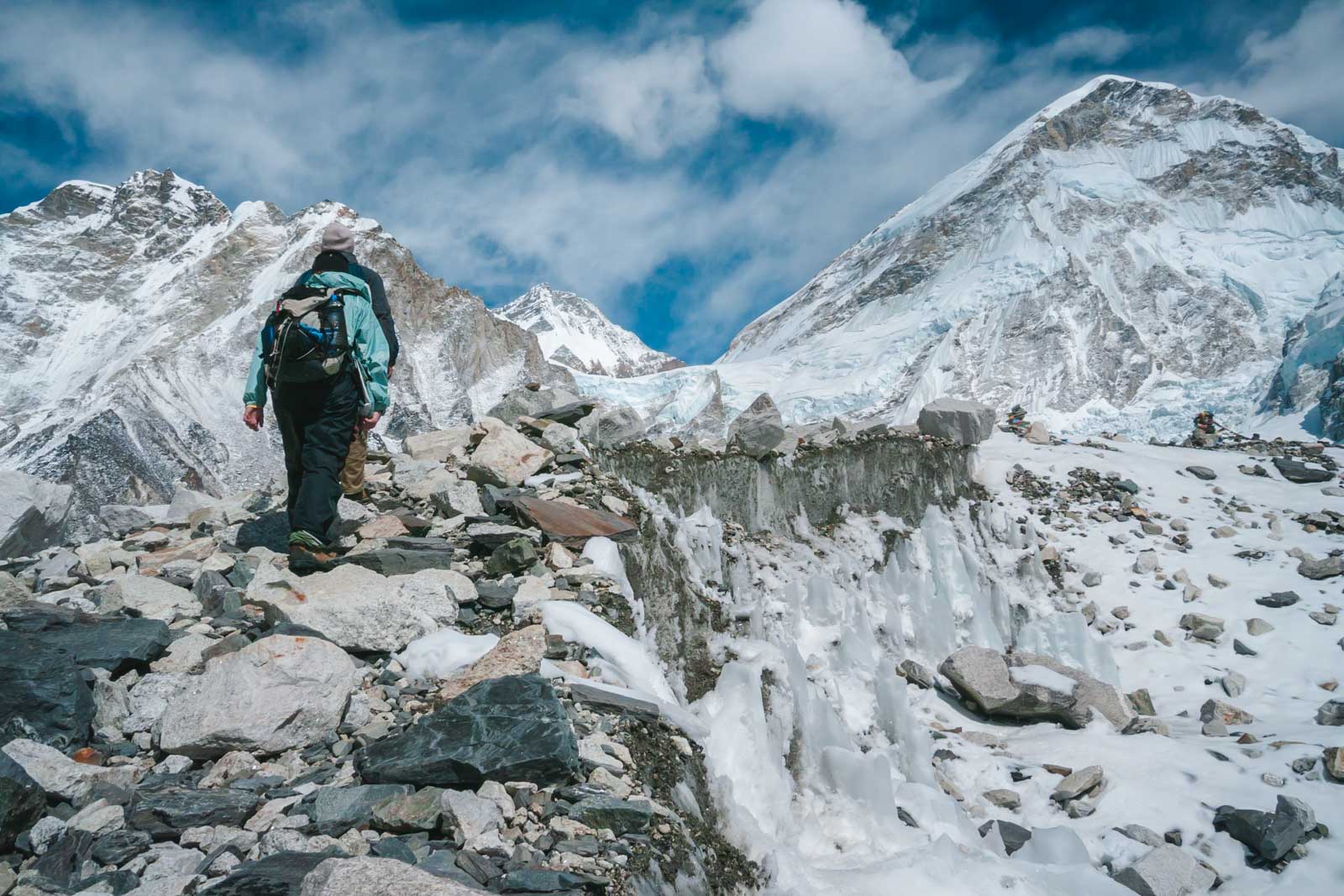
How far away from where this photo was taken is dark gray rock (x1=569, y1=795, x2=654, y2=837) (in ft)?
6.51

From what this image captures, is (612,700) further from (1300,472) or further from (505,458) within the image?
(1300,472)

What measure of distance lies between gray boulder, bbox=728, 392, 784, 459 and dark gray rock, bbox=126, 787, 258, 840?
6700mm

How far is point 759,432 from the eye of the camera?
27.3 feet

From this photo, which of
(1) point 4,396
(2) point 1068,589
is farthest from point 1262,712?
(1) point 4,396

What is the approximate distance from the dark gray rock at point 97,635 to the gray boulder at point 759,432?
623cm

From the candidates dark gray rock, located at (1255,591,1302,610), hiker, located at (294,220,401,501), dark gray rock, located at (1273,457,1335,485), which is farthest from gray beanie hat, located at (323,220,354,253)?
dark gray rock, located at (1273,457,1335,485)

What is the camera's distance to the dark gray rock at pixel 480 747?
204 cm

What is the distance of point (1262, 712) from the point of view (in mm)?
7277

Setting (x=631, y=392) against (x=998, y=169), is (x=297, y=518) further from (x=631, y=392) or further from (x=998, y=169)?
(x=998, y=169)

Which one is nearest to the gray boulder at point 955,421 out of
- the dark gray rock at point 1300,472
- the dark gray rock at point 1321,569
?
the dark gray rock at point 1321,569

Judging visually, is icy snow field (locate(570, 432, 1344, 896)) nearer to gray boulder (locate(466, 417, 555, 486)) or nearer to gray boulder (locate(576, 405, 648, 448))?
gray boulder (locate(576, 405, 648, 448))

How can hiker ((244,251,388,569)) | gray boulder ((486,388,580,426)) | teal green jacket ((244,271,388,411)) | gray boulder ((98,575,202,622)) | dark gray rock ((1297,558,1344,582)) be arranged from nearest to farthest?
1. gray boulder ((98,575,202,622))
2. hiker ((244,251,388,569))
3. teal green jacket ((244,271,388,411))
4. gray boulder ((486,388,580,426))
5. dark gray rock ((1297,558,1344,582))

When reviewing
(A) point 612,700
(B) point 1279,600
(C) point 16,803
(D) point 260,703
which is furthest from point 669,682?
(B) point 1279,600

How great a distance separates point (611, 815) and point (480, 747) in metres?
0.44
